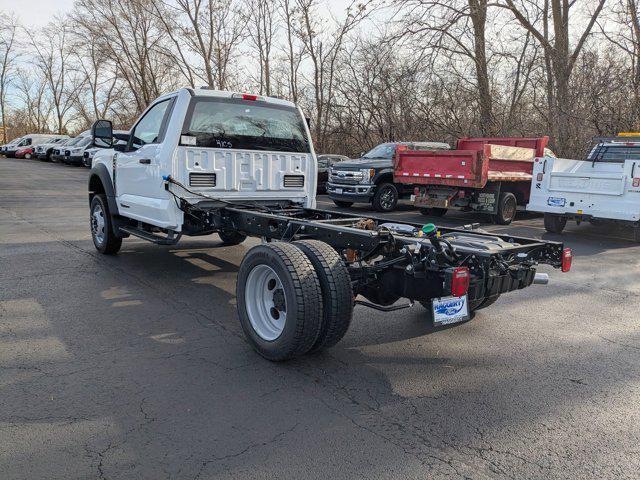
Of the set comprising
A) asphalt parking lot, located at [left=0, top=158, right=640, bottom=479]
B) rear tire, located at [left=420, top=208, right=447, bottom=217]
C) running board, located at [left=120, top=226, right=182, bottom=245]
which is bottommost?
asphalt parking lot, located at [left=0, top=158, right=640, bottom=479]

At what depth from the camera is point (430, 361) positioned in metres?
4.18

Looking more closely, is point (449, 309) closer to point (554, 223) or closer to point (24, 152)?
point (554, 223)

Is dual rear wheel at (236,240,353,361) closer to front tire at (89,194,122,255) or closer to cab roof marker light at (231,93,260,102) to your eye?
cab roof marker light at (231,93,260,102)

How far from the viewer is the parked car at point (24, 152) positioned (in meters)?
43.2


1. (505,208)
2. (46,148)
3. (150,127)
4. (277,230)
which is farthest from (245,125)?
(46,148)

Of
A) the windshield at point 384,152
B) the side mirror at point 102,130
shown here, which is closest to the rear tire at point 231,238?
the side mirror at point 102,130

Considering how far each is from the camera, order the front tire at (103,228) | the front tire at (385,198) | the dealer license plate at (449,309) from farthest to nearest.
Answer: the front tire at (385,198), the front tire at (103,228), the dealer license plate at (449,309)

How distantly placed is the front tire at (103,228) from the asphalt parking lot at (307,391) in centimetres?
139

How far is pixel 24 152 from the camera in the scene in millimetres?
43312

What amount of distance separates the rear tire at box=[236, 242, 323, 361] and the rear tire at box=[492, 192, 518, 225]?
31.7ft

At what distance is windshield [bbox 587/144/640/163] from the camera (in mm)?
11195

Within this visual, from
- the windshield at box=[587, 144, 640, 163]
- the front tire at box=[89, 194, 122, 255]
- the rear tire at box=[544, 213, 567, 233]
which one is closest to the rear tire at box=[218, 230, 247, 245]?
the front tire at box=[89, 194, 122, 255]

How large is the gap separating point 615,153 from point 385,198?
6.00 meters

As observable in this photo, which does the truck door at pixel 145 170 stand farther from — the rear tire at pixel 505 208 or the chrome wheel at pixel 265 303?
the rear tire at pixel 505 208
